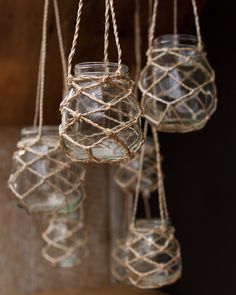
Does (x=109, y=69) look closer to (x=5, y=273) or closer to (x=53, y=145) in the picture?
(x=53, y=145)

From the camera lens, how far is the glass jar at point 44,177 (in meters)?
0.96

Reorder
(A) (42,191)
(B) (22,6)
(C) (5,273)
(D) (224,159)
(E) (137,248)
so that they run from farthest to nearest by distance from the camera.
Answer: (C) (5,273) < (D) (224,159) < (B) (22,6) < (E) (137,248) < (A) (42,191)

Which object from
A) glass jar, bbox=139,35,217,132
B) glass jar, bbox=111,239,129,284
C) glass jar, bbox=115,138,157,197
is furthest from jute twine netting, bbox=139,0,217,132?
glass jar, bbox=111,239,129,284

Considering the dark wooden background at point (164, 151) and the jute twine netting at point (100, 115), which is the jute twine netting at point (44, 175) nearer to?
the dark wooden background at point (164, 151)

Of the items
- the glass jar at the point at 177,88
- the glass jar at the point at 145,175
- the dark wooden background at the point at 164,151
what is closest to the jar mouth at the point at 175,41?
the glass jar at the point at 177,88

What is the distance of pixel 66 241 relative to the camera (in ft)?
4.51

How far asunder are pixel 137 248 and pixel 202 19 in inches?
23.5

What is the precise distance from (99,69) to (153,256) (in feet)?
1.47

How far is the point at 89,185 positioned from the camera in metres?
1.73

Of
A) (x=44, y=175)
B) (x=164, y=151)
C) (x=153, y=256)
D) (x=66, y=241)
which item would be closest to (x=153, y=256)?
(x=153, y=256)

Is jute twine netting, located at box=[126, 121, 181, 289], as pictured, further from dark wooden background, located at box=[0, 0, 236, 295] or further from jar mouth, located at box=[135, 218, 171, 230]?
dark wooden background, located at box=[0, 0, 236, 295]

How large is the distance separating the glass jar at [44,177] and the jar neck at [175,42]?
0.70ft

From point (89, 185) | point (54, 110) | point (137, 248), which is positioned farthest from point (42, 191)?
point (89, 185)

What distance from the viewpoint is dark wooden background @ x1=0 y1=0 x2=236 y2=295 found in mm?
1235
